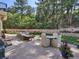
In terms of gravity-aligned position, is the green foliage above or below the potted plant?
above

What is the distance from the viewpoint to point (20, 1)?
34.8 meters

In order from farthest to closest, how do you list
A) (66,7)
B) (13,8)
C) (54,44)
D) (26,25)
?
1. (13,8)
2. (66,7)
3. (26,25)
4. (54,44)

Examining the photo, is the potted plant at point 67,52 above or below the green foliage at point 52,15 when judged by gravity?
below

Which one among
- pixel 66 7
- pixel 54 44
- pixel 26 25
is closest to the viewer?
pixel 54 44

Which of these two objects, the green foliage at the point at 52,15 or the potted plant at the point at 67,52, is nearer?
the potted plant at the point at 67,52

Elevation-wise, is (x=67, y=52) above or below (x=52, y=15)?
below

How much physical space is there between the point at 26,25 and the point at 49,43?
17.4 meters

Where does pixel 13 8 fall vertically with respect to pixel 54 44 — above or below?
above

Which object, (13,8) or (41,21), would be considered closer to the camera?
(41,21)

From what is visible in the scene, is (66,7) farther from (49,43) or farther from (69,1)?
(49,43)

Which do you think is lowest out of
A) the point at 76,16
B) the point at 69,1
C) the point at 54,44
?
the point at 54,44

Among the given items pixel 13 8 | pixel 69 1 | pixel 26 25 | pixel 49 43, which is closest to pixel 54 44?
pixel 49 43

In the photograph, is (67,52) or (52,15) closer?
(67,52)

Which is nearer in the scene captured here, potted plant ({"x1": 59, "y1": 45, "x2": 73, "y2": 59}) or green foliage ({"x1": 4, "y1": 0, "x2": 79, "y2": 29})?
potted plant ({"x1": 59, "y1": 45, "x2": 73, "y2": 59})
